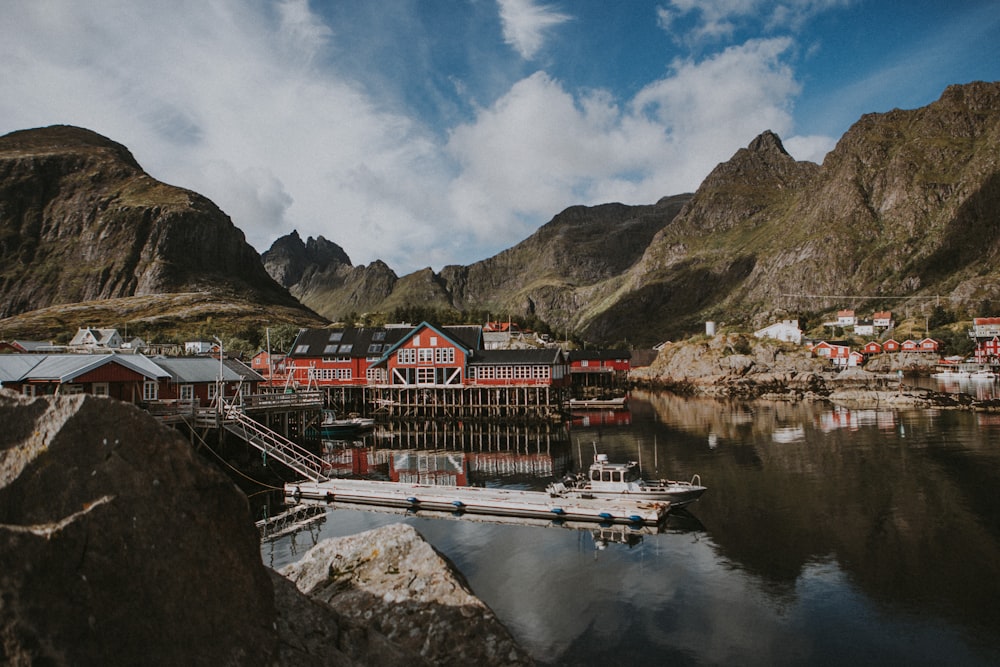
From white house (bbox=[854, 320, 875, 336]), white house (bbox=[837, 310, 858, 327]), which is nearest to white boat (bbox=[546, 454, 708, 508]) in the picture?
white house (bbox=[854, 320, 875, 336])

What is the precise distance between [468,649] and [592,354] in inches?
4007

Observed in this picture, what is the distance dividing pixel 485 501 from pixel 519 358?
138 ft

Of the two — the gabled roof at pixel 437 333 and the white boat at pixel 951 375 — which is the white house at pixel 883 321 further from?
the gabled roof at pixel 437 333

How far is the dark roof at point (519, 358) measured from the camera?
240ft

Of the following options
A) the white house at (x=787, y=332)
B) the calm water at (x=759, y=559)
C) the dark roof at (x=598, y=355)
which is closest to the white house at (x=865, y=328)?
the white house at (x=787, y=332)

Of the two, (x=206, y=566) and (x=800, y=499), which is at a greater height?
(x=206, y=566)

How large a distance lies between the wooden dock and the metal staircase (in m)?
2.57

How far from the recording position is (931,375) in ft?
395

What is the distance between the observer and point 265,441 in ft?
139

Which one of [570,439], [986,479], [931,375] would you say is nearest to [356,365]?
[570,439]

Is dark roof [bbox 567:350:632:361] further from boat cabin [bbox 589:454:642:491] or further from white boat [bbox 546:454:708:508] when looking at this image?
white boat [bbox 546:454:708:508]

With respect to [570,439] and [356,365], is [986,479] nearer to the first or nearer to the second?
[570,439]

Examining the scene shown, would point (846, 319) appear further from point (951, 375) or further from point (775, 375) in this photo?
point (775, 375)

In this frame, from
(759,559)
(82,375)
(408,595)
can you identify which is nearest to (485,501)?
(759,559)
